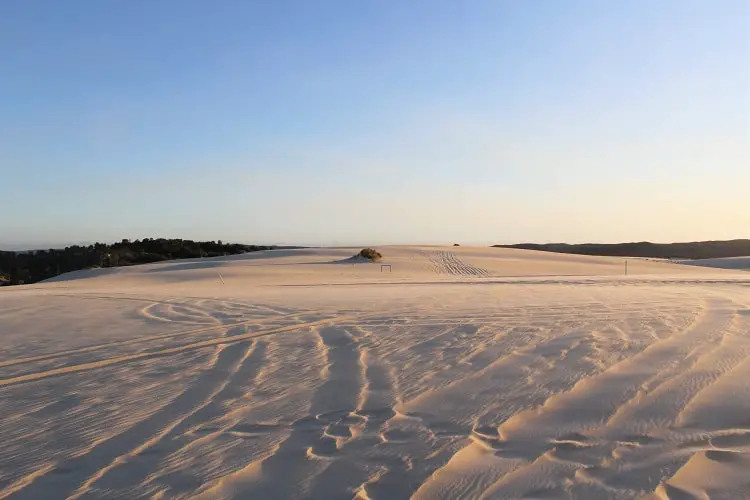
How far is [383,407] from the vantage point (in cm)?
396

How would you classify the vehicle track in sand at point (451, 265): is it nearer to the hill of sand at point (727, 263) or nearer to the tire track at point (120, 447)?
the hill of sand at point (727, 263)

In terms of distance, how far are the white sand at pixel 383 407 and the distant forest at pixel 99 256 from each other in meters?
27.5

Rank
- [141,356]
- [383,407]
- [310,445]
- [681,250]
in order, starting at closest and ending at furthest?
[310,445], [383,407], [141,356], [681,250]

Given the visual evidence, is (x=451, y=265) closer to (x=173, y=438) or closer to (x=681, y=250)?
(x=173, y=438)

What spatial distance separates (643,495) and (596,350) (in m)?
3.00

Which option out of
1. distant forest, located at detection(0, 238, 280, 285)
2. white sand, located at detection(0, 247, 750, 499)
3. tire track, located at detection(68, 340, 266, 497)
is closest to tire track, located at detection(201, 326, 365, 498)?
white sand, located at detection(0, 247, 750, 499)

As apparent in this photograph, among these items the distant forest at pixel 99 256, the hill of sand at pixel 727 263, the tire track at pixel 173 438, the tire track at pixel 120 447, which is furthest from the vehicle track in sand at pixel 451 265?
the tire track at pixel 120 447

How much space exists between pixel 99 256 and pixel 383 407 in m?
38.8

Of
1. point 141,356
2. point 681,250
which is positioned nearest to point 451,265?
point 141,356

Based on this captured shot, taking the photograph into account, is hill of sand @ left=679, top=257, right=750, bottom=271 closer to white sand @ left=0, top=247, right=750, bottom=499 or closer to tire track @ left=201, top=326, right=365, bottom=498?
white sand @ left=0, top=247, right=750, bottom=499

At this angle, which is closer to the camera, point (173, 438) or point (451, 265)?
point (173, 438)

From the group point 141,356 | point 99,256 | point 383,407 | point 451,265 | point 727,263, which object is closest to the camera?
point 383,407

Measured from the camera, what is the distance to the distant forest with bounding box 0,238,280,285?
116ft

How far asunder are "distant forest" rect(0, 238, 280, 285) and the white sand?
27472 mm
